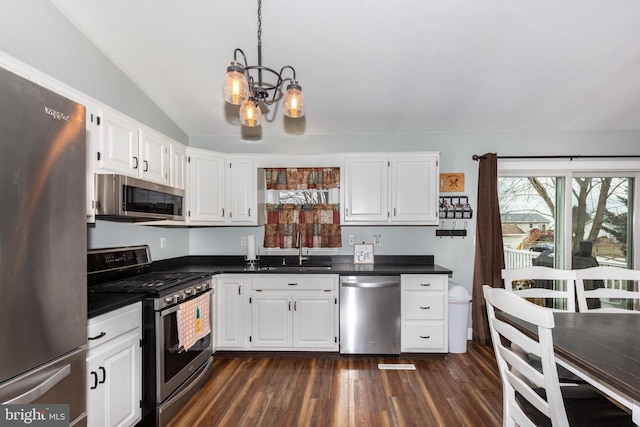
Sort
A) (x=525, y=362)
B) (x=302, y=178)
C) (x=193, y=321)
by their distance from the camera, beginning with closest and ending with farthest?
1. (x=525, y=362)
2. (x=193, y=321)
3. (x=302, y=178)

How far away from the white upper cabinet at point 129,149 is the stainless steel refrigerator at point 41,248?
34.9 inches

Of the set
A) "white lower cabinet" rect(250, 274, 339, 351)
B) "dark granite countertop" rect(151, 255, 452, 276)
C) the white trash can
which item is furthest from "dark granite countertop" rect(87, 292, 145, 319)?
the white trash can

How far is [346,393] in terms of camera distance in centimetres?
254

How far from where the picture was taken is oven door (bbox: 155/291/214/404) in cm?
212

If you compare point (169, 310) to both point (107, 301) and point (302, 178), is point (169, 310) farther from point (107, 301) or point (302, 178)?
point (302, 178)

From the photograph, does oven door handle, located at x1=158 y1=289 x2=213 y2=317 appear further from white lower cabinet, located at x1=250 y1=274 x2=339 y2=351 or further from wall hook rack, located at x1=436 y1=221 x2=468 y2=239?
wall hook rack, located at x1=436 y1=221 x2=468 y2=239

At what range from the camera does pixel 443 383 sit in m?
2.71

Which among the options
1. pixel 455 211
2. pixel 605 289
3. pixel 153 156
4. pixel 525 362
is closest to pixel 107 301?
pixel 153 156

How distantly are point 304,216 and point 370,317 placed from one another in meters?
1.41

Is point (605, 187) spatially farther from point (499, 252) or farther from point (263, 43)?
point (263, 43)

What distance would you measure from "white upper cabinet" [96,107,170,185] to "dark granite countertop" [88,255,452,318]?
3.52 ft

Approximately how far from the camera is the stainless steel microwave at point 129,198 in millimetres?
2074

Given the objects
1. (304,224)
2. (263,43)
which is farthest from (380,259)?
(263,43)

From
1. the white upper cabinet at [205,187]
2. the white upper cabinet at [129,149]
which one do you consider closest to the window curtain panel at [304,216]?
the white upper cabinet at [205,187]
